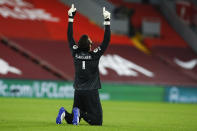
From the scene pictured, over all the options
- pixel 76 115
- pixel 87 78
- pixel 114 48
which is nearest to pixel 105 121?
pixel 87 78

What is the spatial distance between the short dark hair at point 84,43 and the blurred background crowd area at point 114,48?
47.9 ft

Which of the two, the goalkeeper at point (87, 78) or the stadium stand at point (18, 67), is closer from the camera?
the goalkeeper at point (87, 78)

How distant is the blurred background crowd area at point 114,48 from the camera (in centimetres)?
2822

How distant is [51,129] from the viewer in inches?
408

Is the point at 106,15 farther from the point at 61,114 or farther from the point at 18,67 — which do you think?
the point at 18,67

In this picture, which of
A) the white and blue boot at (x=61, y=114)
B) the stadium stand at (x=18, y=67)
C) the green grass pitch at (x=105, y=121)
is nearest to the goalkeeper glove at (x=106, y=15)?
the white and blue boot at (x=61, y=114)

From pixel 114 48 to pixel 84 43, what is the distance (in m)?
22.8

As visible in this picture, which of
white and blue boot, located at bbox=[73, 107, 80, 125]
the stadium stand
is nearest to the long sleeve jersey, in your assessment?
white and blue boot, located at bbox=[73, 107, 80, 125]

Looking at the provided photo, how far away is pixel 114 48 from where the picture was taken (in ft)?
112

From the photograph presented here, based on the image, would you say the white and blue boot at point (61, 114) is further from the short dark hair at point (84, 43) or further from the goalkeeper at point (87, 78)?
the short dark hair at point (84, 43)

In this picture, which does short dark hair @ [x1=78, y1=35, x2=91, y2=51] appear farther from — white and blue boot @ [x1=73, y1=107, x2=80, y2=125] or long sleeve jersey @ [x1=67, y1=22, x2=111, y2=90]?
white and blue boot @ [x1=73, y1=107, x2=80, y2=125]

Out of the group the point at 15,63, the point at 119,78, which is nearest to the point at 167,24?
the point at 119,78

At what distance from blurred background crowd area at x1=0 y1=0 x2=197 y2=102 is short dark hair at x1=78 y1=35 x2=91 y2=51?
14585 mm

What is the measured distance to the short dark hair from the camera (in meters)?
11.4
